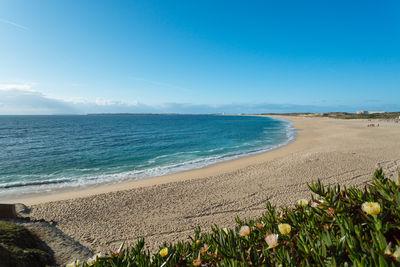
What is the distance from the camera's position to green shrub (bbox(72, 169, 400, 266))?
976mm

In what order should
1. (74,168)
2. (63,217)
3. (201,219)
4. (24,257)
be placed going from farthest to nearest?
(74,168) < (63,217) < (201,219) < (24,257)

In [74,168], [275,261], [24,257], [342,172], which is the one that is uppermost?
[275,261]

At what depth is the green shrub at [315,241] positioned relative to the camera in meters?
0.98

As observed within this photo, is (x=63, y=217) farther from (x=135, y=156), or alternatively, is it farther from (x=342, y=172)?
(x=342, y=172)

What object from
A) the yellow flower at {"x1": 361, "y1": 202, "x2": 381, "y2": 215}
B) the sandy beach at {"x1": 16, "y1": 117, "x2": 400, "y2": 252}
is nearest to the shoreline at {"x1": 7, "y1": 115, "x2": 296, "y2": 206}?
the sandy beach at {"x1": 16, "y1": 117, "x2": 400, "y2": 252}

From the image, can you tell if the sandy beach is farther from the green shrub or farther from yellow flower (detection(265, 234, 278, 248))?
yellow flower (detection(265, 234, 278, 248))

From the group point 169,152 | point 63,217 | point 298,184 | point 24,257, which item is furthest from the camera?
point 169,152

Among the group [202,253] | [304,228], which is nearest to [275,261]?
[304,228]

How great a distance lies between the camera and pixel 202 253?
4.54 feet

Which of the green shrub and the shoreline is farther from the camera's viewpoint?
the shoreline

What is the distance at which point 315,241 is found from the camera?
3.81 ft

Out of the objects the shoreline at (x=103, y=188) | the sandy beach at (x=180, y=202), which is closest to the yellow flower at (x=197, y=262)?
the sandy beach at (x=180, y=202)

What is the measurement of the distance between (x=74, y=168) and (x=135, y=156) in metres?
5.01

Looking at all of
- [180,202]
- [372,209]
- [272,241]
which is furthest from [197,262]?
[180,202]
